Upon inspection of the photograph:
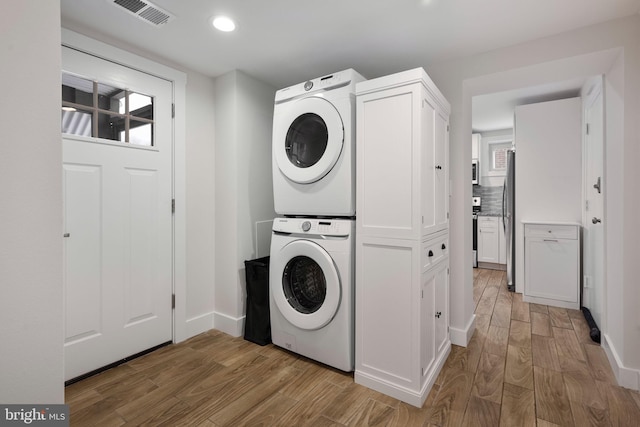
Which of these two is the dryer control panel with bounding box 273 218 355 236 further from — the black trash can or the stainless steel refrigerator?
the stainless steel refrigerator

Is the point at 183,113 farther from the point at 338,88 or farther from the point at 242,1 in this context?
the point at 338,88

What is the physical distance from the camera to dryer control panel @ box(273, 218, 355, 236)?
1.93 m

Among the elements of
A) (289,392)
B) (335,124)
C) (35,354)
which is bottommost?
(289,392)

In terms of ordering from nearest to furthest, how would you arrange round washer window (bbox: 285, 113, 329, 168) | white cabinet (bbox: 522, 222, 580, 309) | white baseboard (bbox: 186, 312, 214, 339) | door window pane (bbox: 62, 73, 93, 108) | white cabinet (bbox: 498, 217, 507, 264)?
door window pane (bbox: 62, 73, 93, 108) → round washer window (bbox: 285, 113, 329, 168) → white baseboard (bbox: 186, 312, 214, 339) → white cabinet (bbox: 522, 222, 580, 309) → white cabinet (bbox: 498, 217, 507, 264)

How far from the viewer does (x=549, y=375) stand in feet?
6.44

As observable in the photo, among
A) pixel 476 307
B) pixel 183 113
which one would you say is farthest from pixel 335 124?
pixel 476 307

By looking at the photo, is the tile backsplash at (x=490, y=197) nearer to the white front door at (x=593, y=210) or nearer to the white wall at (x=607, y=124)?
the white front door at (x=593, y=210)

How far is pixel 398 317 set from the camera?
68.7 inches

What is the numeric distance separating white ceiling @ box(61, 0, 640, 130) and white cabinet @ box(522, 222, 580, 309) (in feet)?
7.10

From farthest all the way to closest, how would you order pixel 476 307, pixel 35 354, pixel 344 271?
1. pixel 476 307
2. pixel 344 271
3. pixel 35 354

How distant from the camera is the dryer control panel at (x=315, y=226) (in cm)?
193

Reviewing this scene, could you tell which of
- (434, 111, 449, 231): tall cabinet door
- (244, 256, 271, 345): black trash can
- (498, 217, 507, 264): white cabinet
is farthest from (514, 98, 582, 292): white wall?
(244, 256, 271, 345): black trash can

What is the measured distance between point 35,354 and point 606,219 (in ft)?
9.89

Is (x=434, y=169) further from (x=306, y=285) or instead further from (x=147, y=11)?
(x=147, y=11)
